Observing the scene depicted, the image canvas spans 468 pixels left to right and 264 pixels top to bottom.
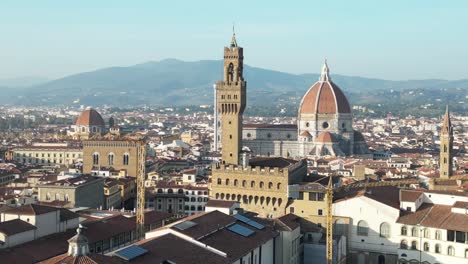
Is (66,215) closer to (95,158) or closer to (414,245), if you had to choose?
(414,245)

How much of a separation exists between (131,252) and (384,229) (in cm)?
2144

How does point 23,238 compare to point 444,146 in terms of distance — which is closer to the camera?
point 23,238

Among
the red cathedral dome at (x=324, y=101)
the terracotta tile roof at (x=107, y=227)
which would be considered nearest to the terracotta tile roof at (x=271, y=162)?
the terracotta tile roof at (x=107, y=227)

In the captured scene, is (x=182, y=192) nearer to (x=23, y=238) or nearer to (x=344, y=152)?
(x=23, y=238)

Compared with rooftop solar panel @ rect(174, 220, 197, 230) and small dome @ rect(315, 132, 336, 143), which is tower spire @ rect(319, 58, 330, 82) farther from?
rooftop solar panel @ rect(174, 220, 197, 230)

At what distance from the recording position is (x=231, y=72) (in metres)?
63.6

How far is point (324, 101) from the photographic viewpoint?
393ft

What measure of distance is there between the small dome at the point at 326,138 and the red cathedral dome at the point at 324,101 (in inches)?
213

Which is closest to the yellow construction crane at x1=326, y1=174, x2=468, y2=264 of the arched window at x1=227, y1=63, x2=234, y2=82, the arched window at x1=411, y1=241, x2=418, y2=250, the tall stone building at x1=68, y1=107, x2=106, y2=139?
the arched window at x1=411, y1=241, x2=418, y2=250

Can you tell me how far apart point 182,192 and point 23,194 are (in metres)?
15.0

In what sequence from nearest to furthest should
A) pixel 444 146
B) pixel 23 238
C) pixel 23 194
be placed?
pixel 23 238
pixel 23 194
pixel 444 146

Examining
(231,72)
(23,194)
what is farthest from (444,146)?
(23,194)

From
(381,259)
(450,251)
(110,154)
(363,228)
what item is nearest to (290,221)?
(363,228)

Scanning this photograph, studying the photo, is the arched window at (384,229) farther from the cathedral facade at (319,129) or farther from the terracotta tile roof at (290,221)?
the cathedral facade at (319,129)
